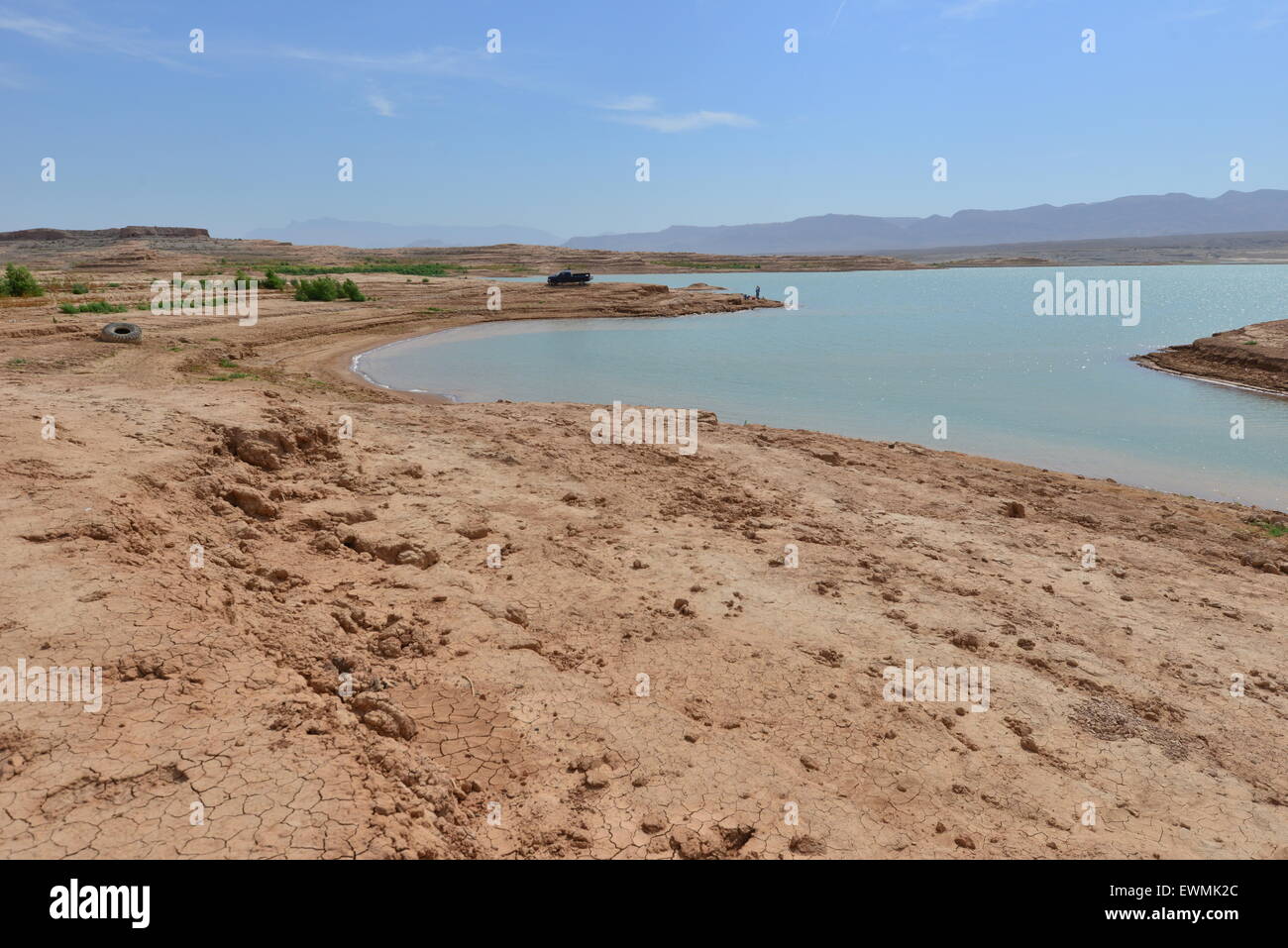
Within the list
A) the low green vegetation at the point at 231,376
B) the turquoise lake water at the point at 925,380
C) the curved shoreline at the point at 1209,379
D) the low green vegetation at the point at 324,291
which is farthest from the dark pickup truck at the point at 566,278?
the low green vegetation at the point at 231,376

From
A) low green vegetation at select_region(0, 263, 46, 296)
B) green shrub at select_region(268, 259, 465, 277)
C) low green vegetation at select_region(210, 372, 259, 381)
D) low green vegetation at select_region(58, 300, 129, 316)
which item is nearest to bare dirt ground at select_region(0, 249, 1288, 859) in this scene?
low green vegetation at select_region(210, 372, 259, 381)

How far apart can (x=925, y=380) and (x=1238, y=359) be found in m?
10.2

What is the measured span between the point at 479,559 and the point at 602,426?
5.69m

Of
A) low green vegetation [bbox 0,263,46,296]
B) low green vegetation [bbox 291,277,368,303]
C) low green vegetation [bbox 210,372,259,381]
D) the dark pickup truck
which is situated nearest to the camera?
low green vegetation [bbox 210,372,259,381]

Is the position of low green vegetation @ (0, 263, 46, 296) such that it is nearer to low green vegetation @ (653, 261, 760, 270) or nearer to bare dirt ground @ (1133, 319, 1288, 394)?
bare dirt ground @ (1133, 319, 1288, 394)

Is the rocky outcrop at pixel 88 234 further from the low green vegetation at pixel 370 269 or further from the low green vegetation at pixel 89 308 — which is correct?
the low green vegetation at pixel 89 308

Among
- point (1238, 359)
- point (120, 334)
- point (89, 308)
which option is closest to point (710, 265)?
point (1238, 359)

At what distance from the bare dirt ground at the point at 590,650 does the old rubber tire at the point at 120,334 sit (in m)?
7.13

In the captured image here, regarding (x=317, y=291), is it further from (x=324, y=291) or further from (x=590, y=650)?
(x=590, y=650)

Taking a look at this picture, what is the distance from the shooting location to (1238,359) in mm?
22188

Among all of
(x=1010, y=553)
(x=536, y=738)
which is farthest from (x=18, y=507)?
(x=1010, y=553)

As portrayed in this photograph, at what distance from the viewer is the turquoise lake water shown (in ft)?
46.4

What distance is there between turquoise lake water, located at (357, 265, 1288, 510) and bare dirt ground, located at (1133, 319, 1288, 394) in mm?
1051

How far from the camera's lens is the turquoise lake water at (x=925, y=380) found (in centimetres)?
1416
